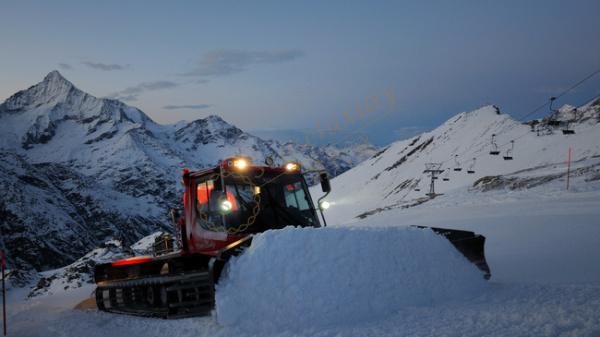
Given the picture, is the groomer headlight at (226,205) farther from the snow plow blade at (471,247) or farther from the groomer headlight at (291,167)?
the snow plow blade at (471,247)

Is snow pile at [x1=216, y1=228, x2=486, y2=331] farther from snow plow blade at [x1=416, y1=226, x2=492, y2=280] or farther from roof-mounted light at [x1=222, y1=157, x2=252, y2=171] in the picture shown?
roof-mounted light at [x1=222, y1=157, x2=252, y2=171]

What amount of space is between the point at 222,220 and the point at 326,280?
2.65 meters

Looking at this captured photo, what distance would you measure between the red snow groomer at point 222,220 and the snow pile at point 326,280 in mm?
1071

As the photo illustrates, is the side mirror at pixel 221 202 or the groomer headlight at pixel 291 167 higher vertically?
the groomer headlight at pixel 291 167

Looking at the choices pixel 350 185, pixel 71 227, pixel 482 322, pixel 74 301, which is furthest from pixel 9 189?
pixel 482 322

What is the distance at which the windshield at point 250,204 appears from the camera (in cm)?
820

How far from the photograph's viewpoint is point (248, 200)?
331 inches

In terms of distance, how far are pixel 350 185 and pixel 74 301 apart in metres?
122

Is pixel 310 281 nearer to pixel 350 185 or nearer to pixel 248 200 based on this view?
pixel 248 200

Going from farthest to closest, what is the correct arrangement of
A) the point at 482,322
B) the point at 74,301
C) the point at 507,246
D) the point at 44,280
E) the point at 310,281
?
the point at 44,280, the point at 74,301, the point at 507,246, the point at 310,281, the point at 482,322

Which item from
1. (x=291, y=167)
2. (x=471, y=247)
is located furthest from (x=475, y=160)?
(x=291, y=167)

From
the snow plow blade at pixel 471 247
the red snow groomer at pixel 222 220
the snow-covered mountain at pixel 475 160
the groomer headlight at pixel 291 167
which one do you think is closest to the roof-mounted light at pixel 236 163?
the red snow groomer at pixel 222 220

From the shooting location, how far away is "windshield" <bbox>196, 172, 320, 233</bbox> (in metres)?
8.20

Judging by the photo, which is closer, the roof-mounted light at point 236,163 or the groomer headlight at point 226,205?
the groomer headlight at point 226,205
